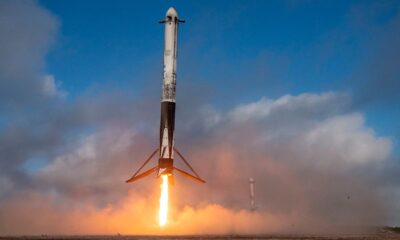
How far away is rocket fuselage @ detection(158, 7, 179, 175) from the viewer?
6312 cm

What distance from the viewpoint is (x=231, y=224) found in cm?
7131

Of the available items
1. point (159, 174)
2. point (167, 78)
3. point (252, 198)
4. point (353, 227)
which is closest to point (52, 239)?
point (159, 174)

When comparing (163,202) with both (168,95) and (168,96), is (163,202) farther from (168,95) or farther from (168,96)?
(168,95)

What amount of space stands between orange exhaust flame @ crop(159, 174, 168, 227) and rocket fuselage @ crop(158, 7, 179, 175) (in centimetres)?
276

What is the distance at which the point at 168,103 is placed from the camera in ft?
209

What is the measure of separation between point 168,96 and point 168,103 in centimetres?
93

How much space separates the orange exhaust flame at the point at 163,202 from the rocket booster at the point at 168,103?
1.97 metres

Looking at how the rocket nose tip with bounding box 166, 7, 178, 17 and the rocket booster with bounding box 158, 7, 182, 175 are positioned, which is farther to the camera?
the rocket nose tip with bounding box 166, 7, 178, 17

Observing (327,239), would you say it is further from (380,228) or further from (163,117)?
(380,228)

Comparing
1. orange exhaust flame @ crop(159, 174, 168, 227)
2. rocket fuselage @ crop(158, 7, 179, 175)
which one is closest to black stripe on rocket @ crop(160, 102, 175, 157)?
rocket fuselage @ crop(158, 7, 179, 175)

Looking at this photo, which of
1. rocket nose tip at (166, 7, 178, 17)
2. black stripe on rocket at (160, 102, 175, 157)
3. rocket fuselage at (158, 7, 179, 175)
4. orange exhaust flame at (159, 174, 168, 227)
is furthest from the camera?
rocket nose tip at (166, 7, 178, 17)

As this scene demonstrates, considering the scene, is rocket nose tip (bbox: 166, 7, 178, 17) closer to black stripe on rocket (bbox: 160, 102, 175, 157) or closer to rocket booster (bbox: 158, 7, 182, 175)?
rocket booster (bbox: 158, 7, 182, 175)

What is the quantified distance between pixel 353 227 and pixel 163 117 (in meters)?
38.4

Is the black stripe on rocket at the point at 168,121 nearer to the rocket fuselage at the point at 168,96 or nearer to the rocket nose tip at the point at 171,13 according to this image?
the rocket fuselage at the point at 168,96
